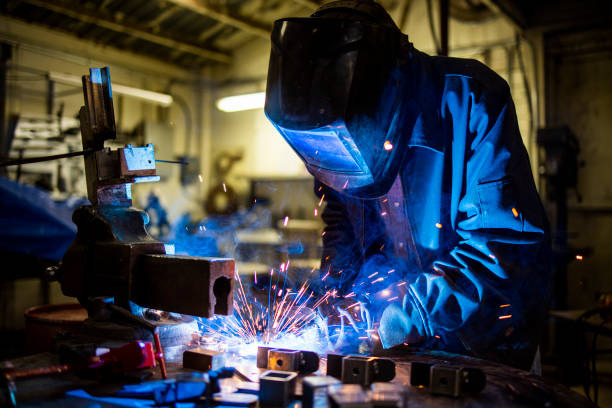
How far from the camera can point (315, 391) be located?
41.0 inches

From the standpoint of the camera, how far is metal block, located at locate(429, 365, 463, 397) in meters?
1.10

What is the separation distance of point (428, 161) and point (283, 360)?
88 cm

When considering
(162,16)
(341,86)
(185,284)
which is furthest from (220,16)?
(185,284)

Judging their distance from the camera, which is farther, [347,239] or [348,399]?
[347,239]

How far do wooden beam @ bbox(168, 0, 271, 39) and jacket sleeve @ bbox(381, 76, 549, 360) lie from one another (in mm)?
5359

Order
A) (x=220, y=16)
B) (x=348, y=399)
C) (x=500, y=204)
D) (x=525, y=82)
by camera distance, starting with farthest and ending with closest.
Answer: (x=220, y=16), (x=525, y=82), (x=500, y=204), (x=348, y=399)

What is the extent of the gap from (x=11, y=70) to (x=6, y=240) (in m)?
3.95

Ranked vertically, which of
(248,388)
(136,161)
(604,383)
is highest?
(136,161)

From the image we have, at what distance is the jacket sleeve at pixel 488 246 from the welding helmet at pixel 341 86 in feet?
0.91

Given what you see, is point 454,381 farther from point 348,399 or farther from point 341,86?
point 341,86

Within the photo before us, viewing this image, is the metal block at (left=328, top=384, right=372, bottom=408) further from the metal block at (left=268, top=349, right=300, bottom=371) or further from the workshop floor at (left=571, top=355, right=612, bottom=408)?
the workshop floor at (left=571, top=355, right=612, bottom=408)

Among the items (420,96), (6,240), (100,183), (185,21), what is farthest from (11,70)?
(420,96)

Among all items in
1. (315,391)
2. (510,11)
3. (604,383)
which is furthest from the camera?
(510,11)

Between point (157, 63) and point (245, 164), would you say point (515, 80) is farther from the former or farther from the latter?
point (157, 63)
